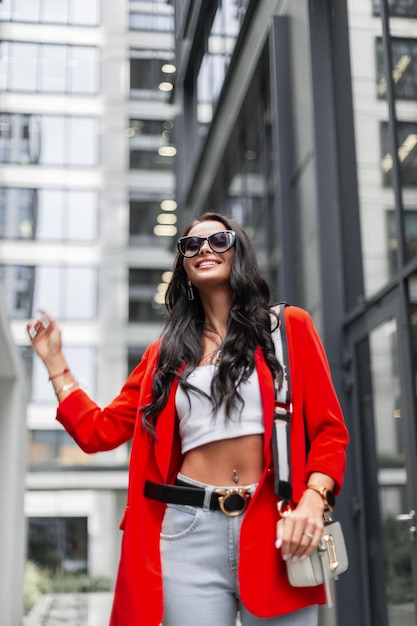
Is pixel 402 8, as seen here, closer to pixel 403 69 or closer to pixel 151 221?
pixel 403 69

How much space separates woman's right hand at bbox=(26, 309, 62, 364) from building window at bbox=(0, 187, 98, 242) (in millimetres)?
18028

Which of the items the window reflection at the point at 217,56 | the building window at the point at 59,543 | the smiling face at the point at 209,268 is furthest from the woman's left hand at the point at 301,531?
the building window at the point at 59,543

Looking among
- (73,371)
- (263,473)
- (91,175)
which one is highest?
(91,175)

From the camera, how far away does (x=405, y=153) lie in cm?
623

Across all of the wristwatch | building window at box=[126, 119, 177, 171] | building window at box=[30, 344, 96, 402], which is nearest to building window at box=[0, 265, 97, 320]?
building window at box=[30, 344, 96, 402]

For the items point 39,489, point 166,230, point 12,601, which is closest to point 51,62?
point 166,230

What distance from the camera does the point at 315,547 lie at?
204 centimetres

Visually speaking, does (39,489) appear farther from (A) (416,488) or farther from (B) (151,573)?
(B) (151,573)

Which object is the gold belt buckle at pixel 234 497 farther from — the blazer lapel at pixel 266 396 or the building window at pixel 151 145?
the building window at pixel 151 145

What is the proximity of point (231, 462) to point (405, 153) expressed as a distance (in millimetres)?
4499

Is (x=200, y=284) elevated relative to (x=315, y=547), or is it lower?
elevated

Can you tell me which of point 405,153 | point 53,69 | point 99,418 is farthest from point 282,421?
point 53,69

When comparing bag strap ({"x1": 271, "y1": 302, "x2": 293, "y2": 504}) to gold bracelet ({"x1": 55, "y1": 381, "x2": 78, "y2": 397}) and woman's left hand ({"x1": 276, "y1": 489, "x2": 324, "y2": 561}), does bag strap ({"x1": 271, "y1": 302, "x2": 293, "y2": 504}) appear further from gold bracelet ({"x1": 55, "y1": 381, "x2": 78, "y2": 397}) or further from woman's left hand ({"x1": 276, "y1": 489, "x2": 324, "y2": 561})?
gold bracelet ({"x1": 55, "y1": 381, "x2": 78, "y2": 397})

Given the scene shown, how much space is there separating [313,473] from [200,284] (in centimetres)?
63
